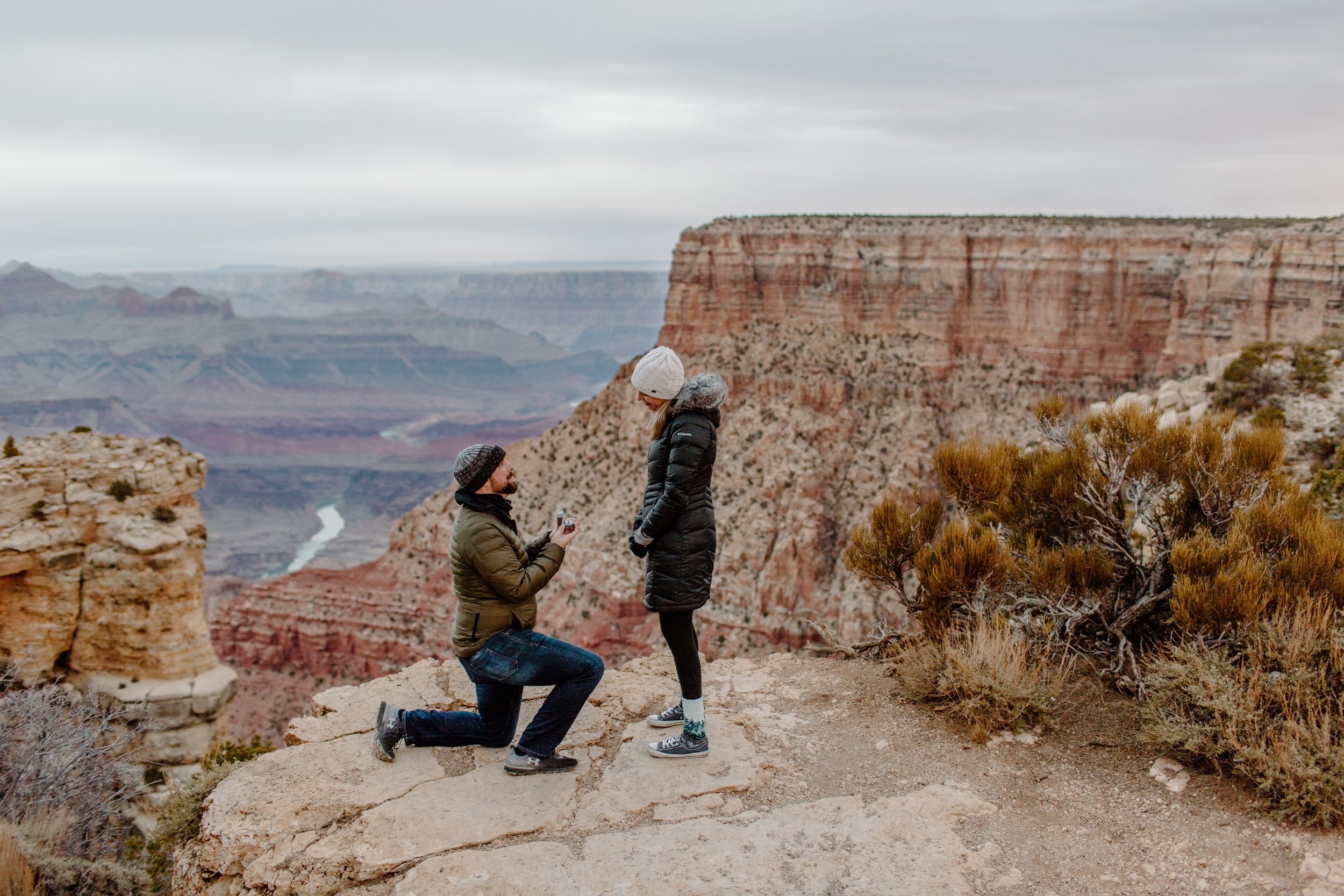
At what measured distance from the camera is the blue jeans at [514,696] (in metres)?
4.79

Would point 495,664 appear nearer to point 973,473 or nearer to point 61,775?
point 973,473

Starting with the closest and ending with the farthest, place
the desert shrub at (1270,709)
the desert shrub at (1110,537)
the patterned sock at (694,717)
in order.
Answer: the desert shrub at (1270,709) < the patterned sock at (694,717) < the desert shrub at (1110,537)

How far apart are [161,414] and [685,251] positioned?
133 meters

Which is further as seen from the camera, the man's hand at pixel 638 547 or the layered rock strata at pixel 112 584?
the layered rock strata at pixel 112 584

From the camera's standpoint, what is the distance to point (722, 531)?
2655 cm

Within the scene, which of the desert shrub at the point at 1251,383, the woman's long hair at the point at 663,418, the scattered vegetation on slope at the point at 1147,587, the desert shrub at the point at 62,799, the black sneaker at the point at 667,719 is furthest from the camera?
the desert shrub at the point at 1251,383

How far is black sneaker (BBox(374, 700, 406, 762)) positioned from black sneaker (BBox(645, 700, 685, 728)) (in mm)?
Answer: 1590

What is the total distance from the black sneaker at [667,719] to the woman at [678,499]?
2.25 ft

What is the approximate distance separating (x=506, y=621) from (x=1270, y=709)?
4353mm

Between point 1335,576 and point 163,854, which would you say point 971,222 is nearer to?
point 1335,576

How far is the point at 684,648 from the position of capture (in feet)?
16.3

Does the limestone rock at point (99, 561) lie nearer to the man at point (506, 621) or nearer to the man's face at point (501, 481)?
the man at point (506, 621)

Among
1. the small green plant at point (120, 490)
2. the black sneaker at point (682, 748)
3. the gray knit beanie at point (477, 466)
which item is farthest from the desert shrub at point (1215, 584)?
the small green plant at point (120, 490)

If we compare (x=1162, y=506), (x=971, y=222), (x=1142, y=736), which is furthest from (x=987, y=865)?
(x=971, y=222)
